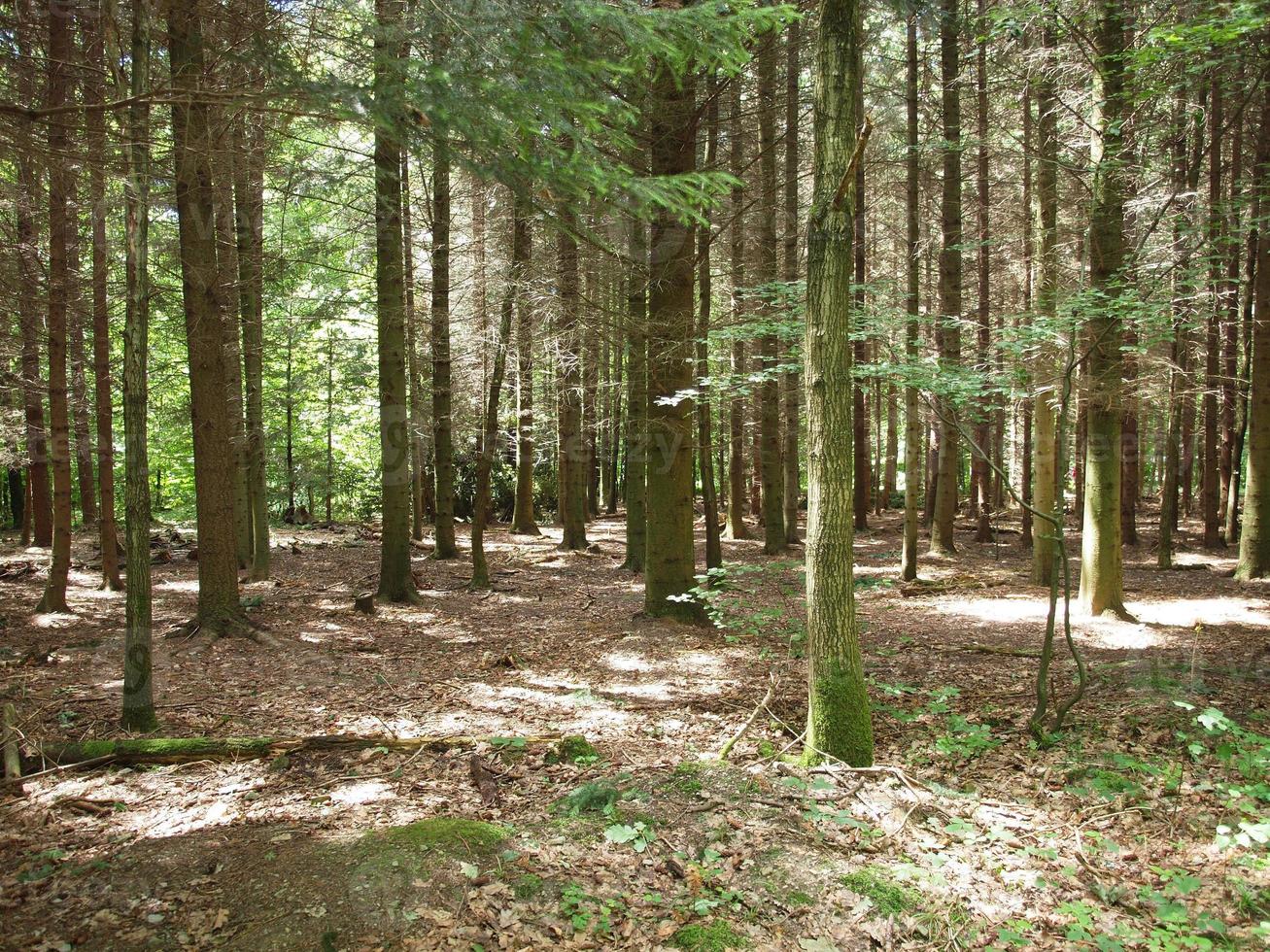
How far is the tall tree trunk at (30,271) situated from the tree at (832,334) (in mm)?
5066

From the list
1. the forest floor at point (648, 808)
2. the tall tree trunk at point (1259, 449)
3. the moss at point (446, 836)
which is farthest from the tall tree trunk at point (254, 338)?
the tall tree trunk at point (1259, 449)

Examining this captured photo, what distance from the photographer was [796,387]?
634 inches

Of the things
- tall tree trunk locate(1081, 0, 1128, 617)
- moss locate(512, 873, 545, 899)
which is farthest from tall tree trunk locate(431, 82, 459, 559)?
moss locate(512, 873, 545, 899)

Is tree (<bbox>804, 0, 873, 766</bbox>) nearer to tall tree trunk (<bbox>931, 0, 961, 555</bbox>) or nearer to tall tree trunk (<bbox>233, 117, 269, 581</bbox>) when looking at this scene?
tall tree trunk (<bbox>931, 0, 961, 555</bbox>)

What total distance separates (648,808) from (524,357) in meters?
11.9

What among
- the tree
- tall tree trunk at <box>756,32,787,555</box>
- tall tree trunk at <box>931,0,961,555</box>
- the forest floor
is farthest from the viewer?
tall tree trunk at <box>756,32,787,555</box>

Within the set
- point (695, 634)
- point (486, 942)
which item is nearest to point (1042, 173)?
point (695, 634)

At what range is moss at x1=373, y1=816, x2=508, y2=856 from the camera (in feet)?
13.1

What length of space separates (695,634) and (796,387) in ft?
27.2

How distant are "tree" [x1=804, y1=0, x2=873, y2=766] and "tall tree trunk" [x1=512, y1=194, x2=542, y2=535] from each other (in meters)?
1.98

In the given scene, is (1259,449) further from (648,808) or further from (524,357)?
(524,357)

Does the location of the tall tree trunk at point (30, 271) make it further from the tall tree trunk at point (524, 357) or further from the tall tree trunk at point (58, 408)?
the tall tree trunk at point (524, 357)

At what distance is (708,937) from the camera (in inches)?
136

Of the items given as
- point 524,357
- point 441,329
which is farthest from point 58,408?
point 524,357
